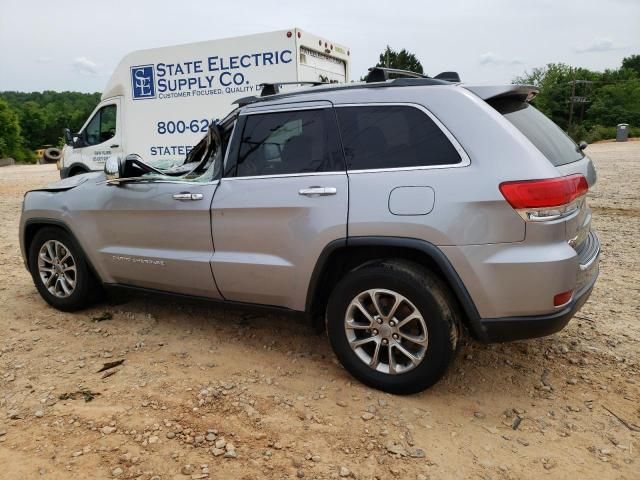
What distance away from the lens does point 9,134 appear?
237ft

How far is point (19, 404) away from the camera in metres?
3.10

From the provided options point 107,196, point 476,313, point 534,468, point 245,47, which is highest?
point 245,47

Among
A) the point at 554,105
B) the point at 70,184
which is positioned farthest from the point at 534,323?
the point at 554,105

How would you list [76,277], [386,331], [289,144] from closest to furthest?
[386,331]
[289,144]
[76,277]

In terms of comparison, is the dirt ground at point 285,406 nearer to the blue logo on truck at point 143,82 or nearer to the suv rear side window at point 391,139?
the suv rear side window at point 391,139

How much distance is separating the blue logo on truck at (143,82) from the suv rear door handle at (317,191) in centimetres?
818

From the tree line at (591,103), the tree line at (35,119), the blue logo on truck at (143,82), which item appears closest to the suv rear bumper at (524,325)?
the blue logo on truck at (143,82)

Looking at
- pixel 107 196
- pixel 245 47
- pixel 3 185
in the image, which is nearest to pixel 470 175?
pixel 107 196

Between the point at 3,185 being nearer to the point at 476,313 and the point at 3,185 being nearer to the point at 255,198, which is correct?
the point at 255,198

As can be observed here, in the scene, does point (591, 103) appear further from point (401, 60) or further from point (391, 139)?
point (391, 139)

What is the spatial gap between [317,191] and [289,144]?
447 millimetres

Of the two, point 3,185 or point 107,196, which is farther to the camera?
point 3,185

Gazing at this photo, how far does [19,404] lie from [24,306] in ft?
6.28

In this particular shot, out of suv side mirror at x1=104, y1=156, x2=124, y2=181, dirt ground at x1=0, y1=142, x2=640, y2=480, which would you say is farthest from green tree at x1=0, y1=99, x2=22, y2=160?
dirt ground at x1=0, y1=142, x2=640, y2=480
